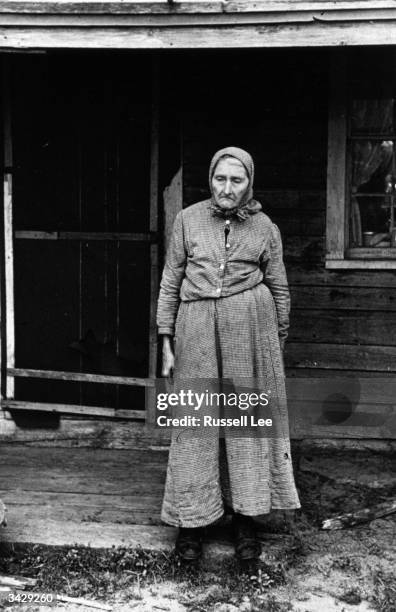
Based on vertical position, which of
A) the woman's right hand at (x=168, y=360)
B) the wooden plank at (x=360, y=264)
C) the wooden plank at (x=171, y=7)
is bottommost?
the woman's right hand at (x=168, y=360)

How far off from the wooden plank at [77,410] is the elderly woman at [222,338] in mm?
1750

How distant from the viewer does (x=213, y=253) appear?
151 inches

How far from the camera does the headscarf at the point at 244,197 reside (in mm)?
3742

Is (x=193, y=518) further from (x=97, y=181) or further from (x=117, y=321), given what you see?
(x=97, y=181)

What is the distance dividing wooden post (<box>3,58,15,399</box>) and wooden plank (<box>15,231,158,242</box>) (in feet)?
0.50

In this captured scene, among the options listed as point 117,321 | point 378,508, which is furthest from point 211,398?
point 117,321

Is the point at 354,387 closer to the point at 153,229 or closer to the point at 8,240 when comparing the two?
the point at 153,229

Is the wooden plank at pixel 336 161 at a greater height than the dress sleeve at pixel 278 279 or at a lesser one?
greater

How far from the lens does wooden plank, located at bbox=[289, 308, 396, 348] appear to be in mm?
5453

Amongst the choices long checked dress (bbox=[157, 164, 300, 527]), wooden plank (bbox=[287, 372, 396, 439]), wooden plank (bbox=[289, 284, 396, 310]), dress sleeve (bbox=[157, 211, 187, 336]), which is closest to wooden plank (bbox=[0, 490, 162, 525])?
long checked dress (bbox=[157, 164, 300, 527])

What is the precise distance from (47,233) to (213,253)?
2104mm

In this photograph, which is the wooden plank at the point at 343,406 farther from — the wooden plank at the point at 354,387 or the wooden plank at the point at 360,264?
the wooden plank at the point at 360,264

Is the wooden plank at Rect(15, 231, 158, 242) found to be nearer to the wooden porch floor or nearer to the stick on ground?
the wooden porch floor

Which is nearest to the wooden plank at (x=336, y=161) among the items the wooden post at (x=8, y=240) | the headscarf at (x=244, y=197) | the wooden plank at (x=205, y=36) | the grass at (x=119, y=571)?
the wooden plank at (x=205, y=36)
